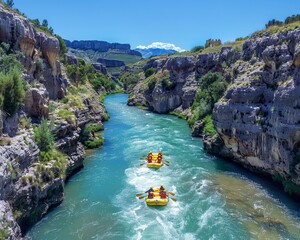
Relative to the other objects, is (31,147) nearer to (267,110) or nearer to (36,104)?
(36,104)

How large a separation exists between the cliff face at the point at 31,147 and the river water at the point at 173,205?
191 cm

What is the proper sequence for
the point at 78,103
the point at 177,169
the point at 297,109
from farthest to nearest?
1. the point at 78,103
2. the point at 177,169
3. the point at 297,109

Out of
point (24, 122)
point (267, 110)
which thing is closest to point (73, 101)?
point (24, 122)

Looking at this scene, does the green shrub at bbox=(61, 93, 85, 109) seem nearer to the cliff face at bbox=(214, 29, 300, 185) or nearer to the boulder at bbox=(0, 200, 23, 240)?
the cliff face at bbox=(214, 29, 300, 185)

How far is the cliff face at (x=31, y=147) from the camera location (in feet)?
68.7

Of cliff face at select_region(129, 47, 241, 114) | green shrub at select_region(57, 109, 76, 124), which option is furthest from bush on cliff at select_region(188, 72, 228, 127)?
green shrub at select_region(57, 109, 76, 124)

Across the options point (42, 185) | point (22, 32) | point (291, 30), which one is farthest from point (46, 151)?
point (291, 30)

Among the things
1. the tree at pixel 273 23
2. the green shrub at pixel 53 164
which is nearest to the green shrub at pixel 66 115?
the green shrub at pixel 53 164

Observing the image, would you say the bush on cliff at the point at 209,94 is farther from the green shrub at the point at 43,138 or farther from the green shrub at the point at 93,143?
the green shrub at the point at 43,138

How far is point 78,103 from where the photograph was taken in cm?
4741

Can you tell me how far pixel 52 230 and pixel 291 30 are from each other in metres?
32.6

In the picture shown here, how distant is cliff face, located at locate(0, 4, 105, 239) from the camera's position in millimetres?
20953

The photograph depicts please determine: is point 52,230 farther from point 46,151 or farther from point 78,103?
point 78,103

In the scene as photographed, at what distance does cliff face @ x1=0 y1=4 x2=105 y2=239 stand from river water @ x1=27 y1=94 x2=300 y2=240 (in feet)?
6.26
